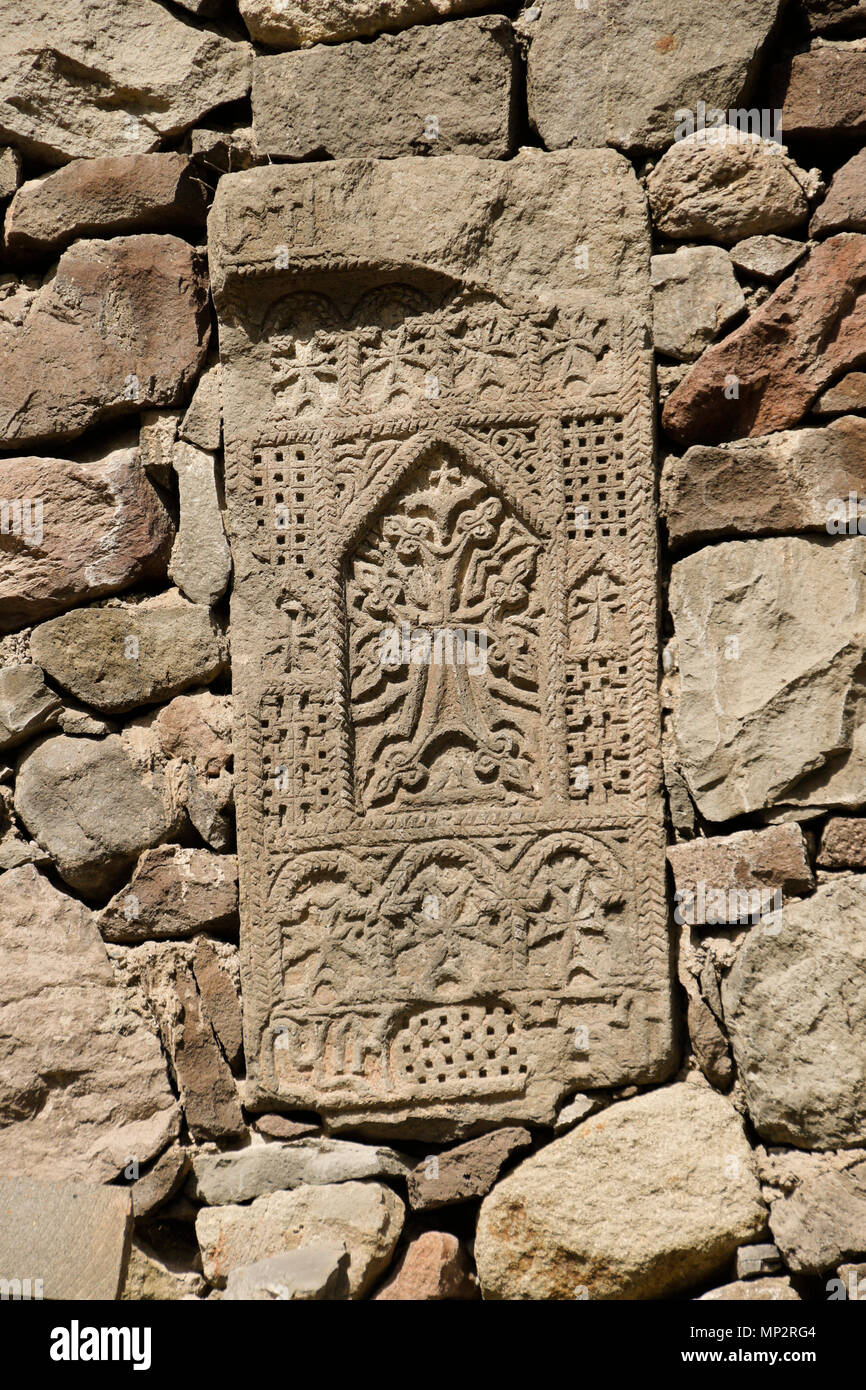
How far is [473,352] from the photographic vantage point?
332cm

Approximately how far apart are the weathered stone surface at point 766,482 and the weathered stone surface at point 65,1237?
198 cm

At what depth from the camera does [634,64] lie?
3320mm

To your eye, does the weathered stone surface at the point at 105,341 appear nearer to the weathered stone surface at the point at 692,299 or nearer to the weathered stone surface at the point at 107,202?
the weathered stone surface at the point at 107,202

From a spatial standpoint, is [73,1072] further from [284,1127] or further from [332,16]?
[332,16]

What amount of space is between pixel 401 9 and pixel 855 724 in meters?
2.09

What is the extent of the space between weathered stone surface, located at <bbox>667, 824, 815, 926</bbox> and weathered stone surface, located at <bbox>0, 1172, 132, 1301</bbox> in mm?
1429

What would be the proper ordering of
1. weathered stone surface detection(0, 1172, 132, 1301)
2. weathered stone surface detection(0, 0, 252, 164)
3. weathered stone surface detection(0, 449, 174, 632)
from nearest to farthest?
weathered stone surface detection(0, 1172, 132, 1301)
weathered stone surface detection(0, 449, 174, 632)
weathered stone surface detection(0, 0, 252, 164)

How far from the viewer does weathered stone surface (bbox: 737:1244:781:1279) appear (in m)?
2.93

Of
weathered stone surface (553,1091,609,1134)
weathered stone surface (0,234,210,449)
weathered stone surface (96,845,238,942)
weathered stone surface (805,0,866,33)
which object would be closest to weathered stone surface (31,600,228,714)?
weathered stone surface (96,845,238,942)

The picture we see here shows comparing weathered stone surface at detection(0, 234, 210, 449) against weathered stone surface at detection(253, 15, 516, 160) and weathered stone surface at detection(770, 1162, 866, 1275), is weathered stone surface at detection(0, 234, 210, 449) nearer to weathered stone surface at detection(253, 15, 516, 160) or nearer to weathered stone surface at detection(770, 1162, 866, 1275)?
weathered stone surface at detection(253, 15, 516, 160)

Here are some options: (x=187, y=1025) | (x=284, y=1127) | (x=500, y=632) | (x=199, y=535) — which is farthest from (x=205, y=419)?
(x=284, y=1127)

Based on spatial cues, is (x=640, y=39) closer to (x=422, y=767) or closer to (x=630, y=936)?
(x=422, y=767)

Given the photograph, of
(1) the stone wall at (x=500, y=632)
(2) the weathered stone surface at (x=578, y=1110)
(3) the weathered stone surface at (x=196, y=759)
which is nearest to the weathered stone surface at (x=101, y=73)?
(1) the stone wall at (x=500, y=632)

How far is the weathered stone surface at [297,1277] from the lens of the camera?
9.05 feet
